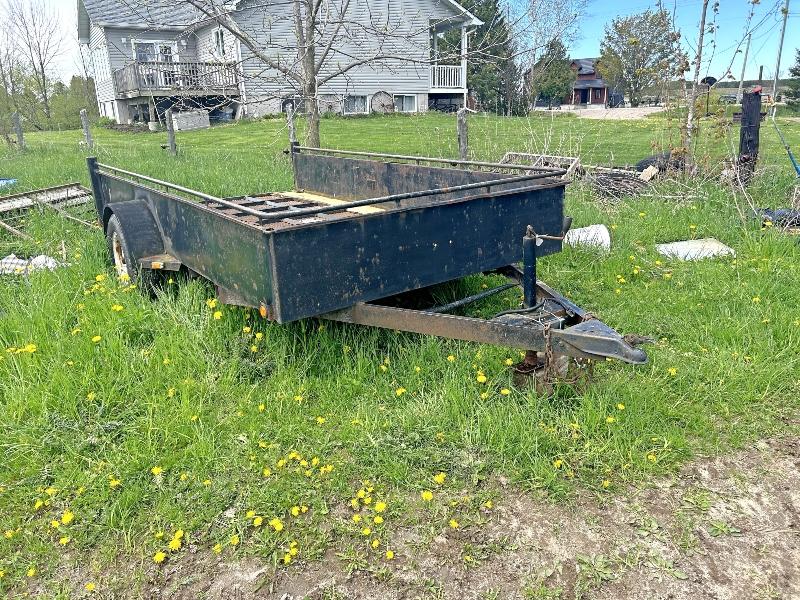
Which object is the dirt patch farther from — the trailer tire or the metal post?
the trailer tire

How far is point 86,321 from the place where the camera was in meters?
4.04

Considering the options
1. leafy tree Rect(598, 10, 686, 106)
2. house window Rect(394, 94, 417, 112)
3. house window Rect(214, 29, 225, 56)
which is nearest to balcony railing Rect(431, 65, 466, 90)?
house window Rect(394, 94, 417, 112)

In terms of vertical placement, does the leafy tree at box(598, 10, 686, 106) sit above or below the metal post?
above

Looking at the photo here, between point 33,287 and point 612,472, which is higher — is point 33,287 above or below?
above

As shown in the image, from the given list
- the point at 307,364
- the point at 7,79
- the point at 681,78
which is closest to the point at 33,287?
the point at 307,364

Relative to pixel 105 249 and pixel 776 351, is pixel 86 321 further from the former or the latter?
pixel 776 351

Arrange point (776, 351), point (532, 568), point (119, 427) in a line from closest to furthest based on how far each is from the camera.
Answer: point (532, 568)
point (119, 427)
point (776, 351)

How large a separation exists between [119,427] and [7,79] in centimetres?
3237

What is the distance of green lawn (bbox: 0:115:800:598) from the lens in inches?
105

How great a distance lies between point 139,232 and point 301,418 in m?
1.92

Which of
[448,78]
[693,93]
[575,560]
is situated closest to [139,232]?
[575,560]

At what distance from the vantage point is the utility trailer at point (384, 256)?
2.97m

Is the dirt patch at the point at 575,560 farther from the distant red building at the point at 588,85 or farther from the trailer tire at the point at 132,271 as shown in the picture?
the distant red building at the point at 588,85

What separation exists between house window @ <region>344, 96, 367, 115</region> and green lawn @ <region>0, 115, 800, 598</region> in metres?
24.6
